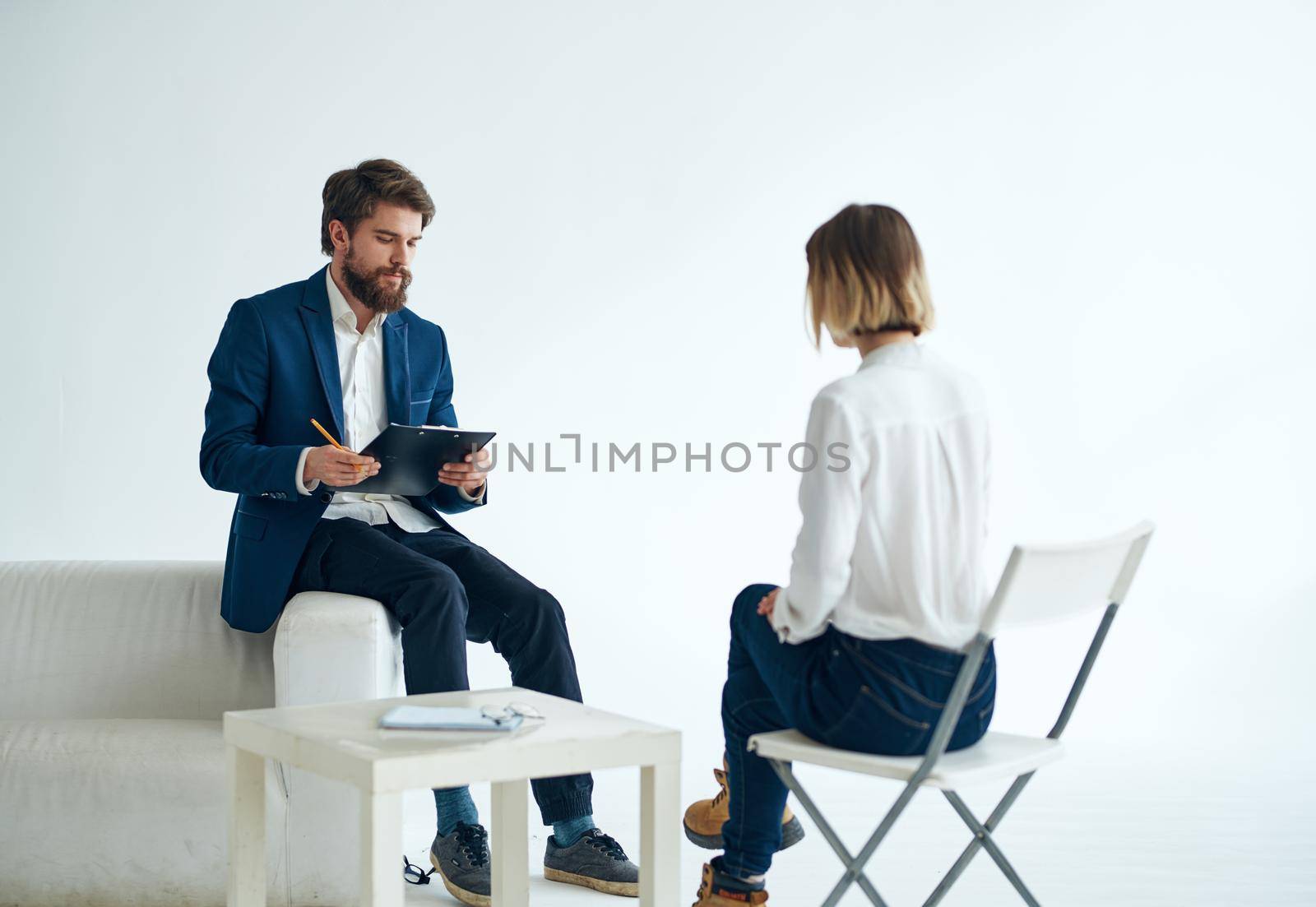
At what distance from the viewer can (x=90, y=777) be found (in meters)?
2.48

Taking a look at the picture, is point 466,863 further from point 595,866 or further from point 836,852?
point 836,852

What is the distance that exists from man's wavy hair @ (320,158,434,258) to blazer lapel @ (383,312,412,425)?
9.9 inches

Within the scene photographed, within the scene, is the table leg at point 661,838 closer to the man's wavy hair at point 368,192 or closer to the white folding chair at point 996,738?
the white folding chair at point 996,738

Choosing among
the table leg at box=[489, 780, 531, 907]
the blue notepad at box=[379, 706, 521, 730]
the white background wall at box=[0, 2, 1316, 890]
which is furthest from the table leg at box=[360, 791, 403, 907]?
the white background wall at box=[0, 2, 1316, 890]

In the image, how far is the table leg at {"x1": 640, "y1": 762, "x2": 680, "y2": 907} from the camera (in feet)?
6.26

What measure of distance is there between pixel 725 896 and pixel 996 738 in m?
0.48

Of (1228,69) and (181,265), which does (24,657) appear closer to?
(181,265)

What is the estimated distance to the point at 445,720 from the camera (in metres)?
1.83

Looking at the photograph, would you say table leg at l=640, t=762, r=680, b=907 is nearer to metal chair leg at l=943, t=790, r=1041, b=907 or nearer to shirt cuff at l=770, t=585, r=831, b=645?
shirt cuff at l=770, t=585, r=831, b=645

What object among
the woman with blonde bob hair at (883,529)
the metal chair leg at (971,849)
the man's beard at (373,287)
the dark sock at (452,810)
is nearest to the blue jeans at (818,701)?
the woman with blonde bob hair at (883,529)

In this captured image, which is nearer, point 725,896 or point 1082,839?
point 725,896

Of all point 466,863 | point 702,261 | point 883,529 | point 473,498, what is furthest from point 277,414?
point 702,261

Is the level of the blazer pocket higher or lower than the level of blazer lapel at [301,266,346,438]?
lower

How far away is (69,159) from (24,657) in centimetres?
233
